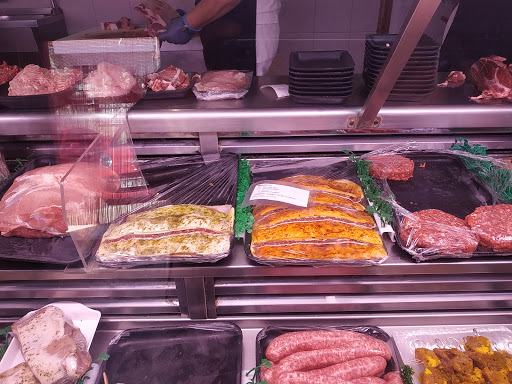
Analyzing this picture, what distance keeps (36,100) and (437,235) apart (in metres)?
2.36

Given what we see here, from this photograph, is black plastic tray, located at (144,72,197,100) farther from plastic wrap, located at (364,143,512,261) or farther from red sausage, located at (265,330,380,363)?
red sausage, located at (265,330,380,363)

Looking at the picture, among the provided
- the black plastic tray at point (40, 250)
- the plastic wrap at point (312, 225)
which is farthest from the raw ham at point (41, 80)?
the plastic wrap at point (312, 225)

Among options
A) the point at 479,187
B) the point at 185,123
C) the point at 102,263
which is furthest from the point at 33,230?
the point at 479,187

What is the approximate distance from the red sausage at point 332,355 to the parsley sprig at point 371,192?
0.64 meters

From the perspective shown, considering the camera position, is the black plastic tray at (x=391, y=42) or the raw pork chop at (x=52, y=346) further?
the black plastic tray at (x=391, y=42)

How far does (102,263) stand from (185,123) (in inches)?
36.6

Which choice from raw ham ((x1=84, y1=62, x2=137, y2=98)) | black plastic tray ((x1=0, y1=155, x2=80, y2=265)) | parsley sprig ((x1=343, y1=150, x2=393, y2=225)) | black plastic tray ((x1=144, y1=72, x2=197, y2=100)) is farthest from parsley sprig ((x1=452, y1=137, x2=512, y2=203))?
black plastic tray ((x1=0, y1=155, x2=80, y2=265))

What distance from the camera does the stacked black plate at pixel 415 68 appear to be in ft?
7.00

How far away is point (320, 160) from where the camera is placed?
251 cm

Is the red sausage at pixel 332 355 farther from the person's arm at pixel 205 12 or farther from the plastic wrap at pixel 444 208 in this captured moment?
the person's arm at pixel 205 12

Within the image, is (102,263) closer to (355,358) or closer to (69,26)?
(355,358)

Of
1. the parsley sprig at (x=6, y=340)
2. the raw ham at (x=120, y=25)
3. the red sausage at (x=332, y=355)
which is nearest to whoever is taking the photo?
the red sausage at (x=332, y=355)

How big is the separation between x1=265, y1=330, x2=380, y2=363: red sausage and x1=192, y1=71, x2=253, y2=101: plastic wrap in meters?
1.48

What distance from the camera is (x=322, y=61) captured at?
239 centimetres
